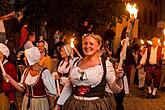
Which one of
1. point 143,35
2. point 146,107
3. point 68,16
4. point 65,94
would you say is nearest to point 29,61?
point 65,94

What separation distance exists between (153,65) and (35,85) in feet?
23.2

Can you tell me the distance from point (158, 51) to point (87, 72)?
24.8ft

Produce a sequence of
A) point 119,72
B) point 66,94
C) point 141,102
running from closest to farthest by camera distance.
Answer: point 119,72, point 66,94, point 141,102

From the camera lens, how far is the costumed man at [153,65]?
12.0 metres

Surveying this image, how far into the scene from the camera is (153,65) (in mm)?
12008

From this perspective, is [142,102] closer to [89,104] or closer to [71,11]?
[71,11]

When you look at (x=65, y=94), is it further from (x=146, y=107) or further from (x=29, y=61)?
(x=146, y=107)

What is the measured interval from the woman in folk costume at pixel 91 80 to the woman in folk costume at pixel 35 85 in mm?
743

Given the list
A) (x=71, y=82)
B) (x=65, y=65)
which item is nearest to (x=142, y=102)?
(x=65, y=65)

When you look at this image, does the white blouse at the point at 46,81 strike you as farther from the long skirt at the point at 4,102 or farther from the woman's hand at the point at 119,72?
the woman's hand at the point at 119,72

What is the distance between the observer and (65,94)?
16.5 feet

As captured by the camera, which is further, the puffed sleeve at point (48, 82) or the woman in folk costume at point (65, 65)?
the woman in folk costume at point (65, 65)

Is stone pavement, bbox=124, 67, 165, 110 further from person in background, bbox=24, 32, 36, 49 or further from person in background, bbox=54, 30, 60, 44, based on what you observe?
person in background, bbox=54, 30, 60, 44

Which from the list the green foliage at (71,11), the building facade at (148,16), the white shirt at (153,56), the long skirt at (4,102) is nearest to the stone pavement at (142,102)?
the white shirt at (153,56)
